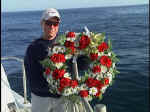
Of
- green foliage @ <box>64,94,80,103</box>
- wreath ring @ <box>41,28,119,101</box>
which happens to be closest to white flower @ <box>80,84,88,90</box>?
wreath ring @ <box>41,28,119,101</box>

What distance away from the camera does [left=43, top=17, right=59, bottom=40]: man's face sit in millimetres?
3189

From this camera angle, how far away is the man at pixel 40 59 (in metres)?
3.10

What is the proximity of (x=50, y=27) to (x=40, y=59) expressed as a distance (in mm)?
420

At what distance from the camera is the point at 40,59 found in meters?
3.11

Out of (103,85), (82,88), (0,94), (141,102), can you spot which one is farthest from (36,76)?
(141,102)

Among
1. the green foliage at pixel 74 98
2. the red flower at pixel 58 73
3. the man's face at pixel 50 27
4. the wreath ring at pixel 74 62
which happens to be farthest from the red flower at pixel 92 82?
the man's face at pixel 50 27

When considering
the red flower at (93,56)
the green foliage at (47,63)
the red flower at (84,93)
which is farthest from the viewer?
the red flower at (93,56)

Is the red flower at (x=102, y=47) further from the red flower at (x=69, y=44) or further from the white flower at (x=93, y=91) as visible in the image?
A: the white flower at (x=93, y=91)

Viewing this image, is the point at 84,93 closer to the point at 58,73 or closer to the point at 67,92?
the point at 67,92

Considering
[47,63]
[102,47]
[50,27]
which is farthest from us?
[102,47]

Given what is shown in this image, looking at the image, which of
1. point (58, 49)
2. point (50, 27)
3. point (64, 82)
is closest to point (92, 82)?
point (64, 82)

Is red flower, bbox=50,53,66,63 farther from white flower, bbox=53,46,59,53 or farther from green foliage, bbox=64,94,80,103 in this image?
green foliage, bbox=64,94,80,103

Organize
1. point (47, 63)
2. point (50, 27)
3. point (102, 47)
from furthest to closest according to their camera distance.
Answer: point (102, 47) → point (50, 27) → point (47, 63)

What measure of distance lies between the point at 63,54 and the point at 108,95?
6.50m
